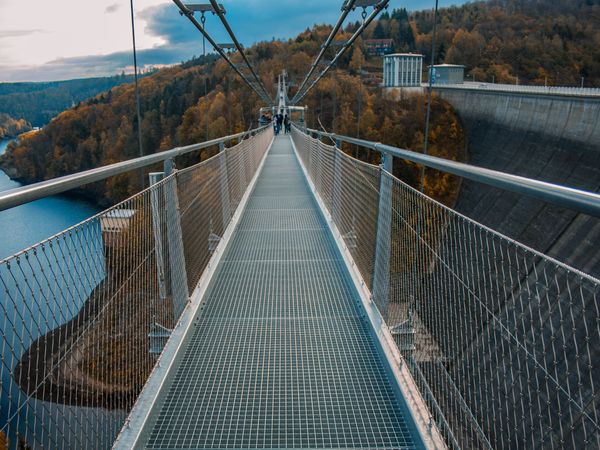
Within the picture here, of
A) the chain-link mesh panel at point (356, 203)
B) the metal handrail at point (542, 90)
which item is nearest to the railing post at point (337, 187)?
the chain-link mesh panel at point (356, 203)

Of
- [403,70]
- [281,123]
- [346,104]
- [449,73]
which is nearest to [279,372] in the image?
[281,123]

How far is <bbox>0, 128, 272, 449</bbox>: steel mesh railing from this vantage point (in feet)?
3.64

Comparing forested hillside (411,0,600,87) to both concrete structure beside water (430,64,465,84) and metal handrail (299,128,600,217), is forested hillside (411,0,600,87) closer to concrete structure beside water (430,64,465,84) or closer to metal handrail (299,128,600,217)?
concrete structure beside water (430,64,465,84)

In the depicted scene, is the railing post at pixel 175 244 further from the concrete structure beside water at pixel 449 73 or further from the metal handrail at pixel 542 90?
the concrete structure beside water at pixel 449 73

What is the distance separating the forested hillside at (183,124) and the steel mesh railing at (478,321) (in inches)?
943

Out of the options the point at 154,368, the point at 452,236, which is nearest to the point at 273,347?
the point at 154,368

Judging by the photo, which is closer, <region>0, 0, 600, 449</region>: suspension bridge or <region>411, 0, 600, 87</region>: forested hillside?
<region>0, 0, 600, 449</region>: suspension bridge

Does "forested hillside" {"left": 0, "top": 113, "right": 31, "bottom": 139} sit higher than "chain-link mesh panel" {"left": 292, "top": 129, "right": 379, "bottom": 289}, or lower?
higher

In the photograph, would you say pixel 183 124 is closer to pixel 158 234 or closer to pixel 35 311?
pixel 35 311

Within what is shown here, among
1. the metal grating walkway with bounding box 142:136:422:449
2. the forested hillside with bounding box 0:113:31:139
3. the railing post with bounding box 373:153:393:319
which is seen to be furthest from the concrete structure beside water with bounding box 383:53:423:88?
the railing post with bounding box 373:153:393:319

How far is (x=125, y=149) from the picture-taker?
29812mm

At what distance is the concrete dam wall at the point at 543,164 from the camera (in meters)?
13.5

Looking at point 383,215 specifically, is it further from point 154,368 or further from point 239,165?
point 239,165

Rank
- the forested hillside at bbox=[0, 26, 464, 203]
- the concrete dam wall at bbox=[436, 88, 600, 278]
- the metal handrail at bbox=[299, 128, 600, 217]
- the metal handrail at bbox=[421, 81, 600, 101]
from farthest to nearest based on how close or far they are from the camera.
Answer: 1. the forested hillside at bbox=[0, 26, 464, 203]
2. the metal handrail at bbox=[421, 81, 600, 101]
3. the concrete dam wall at bbox=[436, 88, 600, 278]
4. the metal handrail at bbox=[299, 128, 600, 217]
